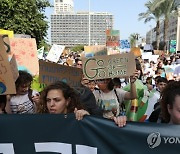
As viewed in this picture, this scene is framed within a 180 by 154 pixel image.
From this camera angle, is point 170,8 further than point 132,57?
Yes

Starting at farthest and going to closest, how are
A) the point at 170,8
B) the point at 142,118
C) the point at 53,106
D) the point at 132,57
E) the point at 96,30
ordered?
1. the point at 96,30
2. the point at 170,8
3. the point at 142,118
4. the point at 132,57
5. the point at 53,106

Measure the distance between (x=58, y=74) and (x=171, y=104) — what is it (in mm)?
2103

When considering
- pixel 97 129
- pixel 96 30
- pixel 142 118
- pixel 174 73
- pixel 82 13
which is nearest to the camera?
pixel 97 129

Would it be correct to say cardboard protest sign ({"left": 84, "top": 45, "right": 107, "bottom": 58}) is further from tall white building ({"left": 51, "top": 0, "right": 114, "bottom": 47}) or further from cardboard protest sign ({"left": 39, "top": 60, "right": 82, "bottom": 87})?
tall white building ({"left": 51, "top": 0, "right": 114, "bottom": 47})

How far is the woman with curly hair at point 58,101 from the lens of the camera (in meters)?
3.18

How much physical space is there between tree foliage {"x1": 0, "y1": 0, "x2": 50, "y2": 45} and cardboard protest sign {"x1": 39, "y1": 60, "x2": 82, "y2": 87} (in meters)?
Result: 21.0

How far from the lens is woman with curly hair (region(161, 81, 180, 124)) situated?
2.71m

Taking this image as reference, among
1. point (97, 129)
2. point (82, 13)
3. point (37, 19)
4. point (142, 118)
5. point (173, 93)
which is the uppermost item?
point (82, 13)

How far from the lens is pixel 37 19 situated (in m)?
28.1

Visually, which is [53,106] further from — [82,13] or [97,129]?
[82,13]

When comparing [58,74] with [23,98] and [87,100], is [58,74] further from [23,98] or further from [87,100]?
[87,100]

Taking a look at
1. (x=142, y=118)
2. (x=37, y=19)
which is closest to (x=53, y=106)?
(x=142, y=118)

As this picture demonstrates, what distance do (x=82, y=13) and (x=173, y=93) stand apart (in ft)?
355

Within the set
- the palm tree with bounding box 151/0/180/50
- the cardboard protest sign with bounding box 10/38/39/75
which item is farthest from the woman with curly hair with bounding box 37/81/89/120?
the palm tree with bounding box 151/0/180/50
